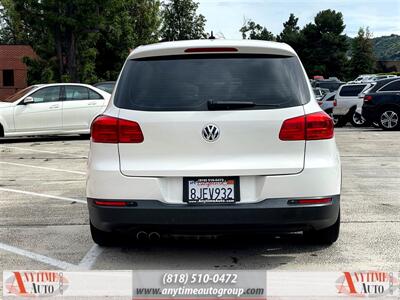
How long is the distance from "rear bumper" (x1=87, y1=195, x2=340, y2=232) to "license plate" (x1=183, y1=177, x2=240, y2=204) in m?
0.05

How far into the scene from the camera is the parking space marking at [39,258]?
5238 mm

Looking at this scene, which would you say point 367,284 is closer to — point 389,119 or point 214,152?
point 214,152

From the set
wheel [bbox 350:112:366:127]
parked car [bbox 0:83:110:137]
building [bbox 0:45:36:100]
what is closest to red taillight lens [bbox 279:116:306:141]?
parked car [bbox 0:83:110:137]

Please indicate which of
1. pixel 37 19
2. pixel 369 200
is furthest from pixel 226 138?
pixel 37 19

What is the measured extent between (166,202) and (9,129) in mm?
12402

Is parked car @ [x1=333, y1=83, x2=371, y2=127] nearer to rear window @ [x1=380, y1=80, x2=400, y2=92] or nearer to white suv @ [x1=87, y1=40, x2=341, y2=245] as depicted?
rear window @ [x1=380, y1=80, x2=400, y2=92]

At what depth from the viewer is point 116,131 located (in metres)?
4.93

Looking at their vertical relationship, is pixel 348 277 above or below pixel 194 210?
below

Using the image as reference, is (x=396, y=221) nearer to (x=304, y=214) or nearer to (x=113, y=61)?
(x=304, y=214)

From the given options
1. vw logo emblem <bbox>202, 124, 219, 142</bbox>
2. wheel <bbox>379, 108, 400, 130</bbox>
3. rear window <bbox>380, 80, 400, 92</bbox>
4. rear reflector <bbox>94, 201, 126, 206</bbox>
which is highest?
vw logo emblem <bbox>202, 124, 219, 142</bbox>

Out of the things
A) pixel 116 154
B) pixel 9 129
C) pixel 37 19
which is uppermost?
pixel 37 19

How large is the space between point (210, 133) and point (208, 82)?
1.38ft

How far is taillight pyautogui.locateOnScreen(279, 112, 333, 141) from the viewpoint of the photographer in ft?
15.9

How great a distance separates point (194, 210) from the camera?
15.7ft
